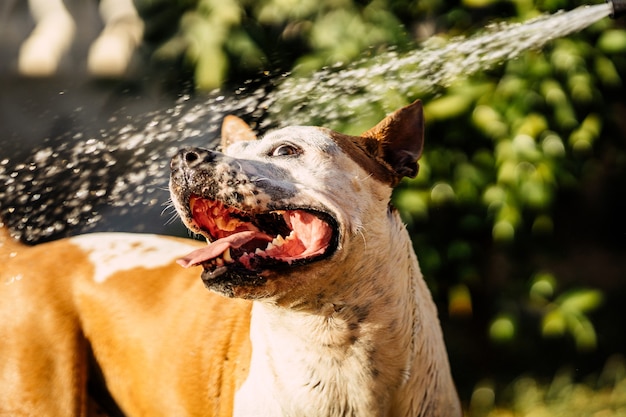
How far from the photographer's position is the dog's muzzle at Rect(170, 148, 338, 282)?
213cm

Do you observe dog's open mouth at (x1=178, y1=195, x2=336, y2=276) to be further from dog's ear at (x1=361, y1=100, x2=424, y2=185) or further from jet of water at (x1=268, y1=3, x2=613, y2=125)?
jet of water at (x1=268, y1=3, x2=613, y2=125)

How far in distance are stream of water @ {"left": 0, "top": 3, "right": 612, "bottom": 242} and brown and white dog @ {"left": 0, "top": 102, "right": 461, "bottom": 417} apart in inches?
14.5

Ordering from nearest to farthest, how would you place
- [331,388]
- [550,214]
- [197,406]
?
[331,388] → [197,406] → [550,214]

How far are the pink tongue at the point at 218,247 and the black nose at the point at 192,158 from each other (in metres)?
0.23

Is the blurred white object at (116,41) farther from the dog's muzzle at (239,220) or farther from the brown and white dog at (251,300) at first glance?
the dog's muzzle at (239,220)

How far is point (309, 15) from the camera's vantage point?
12.0ft

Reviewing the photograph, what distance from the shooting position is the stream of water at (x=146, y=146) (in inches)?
136

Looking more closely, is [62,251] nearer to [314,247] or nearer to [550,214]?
[314,247]

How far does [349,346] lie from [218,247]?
0.53 meters

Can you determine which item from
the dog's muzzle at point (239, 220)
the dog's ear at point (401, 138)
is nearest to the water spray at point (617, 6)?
the dog's ear at point (401, 138)

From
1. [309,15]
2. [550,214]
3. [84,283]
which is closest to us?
[84,283]

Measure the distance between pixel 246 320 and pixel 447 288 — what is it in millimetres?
1472

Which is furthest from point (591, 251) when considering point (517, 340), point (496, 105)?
point (496, 105)

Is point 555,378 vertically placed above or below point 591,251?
below
